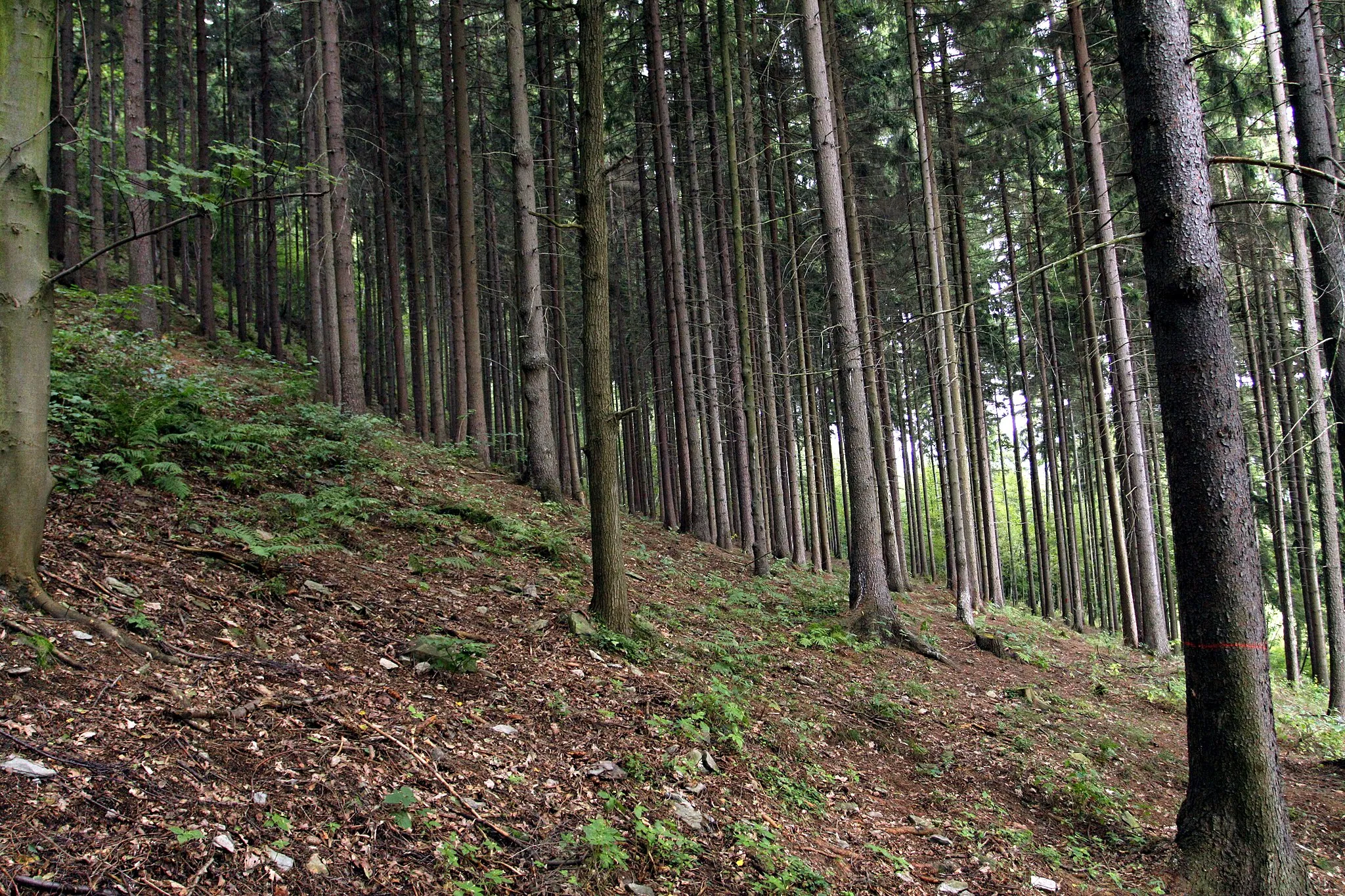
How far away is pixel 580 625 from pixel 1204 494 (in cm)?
468

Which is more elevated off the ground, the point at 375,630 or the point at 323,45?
the point at 323,45

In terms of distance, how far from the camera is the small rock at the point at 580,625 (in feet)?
20.7

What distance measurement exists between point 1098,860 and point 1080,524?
30.6 m

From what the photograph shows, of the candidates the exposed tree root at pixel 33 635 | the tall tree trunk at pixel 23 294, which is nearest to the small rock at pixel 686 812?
the exposed tree root at pixel 33 635

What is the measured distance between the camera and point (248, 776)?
337cm

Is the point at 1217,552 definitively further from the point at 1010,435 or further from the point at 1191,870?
the point at 1010,435

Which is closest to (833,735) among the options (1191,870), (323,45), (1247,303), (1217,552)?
(1191,870)

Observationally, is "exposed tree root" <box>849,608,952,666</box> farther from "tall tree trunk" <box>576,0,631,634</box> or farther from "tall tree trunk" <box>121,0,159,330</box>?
"tall tree trunk" <box>121,0,159,330</box>

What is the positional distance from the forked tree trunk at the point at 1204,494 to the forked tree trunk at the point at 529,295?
8466 mm

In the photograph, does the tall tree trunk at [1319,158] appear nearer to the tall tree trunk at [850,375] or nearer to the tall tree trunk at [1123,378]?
the tall tree trunk at [850,375]

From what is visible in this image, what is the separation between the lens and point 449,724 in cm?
443

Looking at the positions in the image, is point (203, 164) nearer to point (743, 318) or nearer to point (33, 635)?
point (743, 318)

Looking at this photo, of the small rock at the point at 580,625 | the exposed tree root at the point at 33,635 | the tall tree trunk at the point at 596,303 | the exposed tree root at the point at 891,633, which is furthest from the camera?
the exposed tree root at the point at 891,633

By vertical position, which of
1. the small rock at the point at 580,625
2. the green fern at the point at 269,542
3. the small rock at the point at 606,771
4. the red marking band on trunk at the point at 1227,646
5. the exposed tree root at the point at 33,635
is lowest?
the small rock at the point at 606,771
